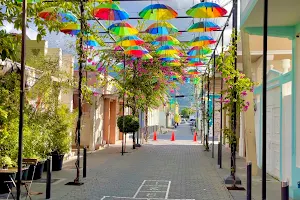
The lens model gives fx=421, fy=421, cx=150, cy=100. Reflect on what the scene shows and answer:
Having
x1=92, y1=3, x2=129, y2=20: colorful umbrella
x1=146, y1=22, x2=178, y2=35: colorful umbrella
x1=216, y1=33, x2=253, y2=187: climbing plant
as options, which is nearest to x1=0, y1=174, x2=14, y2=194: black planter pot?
x1=92, y1=3, x2=129, y2=20: colorful umbrella

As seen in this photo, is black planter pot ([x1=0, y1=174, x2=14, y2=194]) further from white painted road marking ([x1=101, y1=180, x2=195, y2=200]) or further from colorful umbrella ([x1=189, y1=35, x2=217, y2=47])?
colorful umbrella ([x1=189, y1=35, x2=217, y2=47])

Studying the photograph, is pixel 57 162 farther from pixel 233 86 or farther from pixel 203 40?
pixel 203 40

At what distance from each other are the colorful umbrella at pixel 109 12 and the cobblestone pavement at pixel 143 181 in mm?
4733

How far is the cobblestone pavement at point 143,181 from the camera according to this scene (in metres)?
9.88

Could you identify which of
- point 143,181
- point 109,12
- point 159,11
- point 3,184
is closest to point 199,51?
point 159,11

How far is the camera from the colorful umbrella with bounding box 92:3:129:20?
1176cm

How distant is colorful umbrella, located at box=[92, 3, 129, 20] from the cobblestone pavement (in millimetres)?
4733

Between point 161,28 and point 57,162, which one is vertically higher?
point 161,28

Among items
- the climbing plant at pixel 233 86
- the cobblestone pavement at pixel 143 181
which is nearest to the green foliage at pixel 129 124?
the cobblestone pavement at pixel 143 181

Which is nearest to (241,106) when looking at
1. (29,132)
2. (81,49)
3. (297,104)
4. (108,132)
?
(297,104)

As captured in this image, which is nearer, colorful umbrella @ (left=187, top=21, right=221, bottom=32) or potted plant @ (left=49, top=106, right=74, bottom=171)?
colorful umbrella @ (left=187, top=21, right=221, bottom=32)

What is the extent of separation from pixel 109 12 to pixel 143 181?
4.91m

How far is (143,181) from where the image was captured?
12.1m

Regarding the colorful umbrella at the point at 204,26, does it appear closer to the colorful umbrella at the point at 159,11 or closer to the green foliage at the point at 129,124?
the colorful umbrella at the point at 159,11
